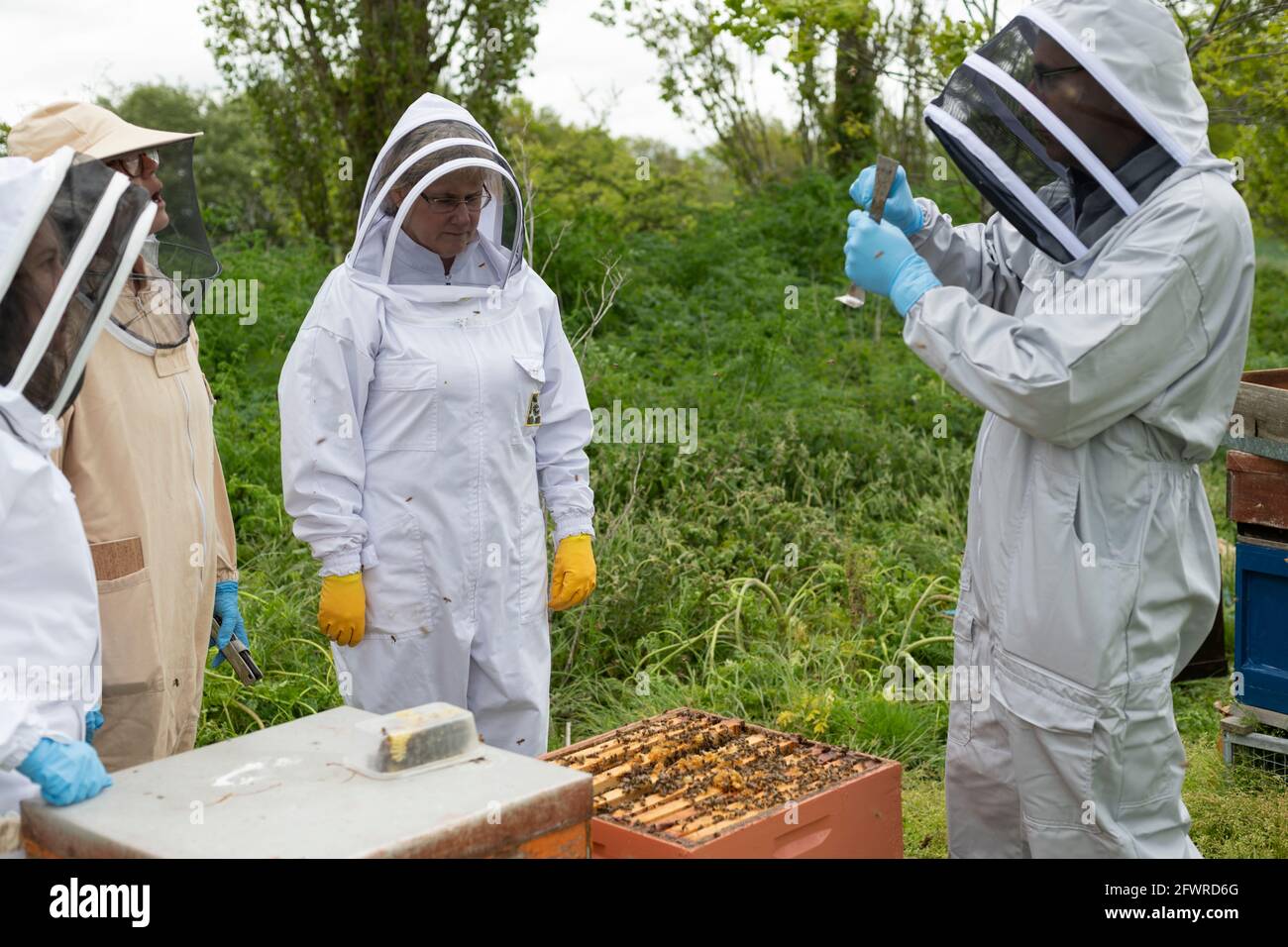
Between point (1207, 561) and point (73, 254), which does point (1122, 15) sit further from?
point (73, 254)

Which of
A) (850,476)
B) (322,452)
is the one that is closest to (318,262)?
(850,476)

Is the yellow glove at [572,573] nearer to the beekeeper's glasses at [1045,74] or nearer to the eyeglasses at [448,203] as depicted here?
the eyeglasses at [448,203]

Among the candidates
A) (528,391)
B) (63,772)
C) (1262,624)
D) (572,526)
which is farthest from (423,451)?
(1262,624)

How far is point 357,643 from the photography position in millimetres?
2939

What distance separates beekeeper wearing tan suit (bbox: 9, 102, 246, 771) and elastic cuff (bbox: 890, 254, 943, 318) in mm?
1585

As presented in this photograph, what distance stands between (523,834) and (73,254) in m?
1.13

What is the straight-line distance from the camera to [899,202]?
9.47 feet

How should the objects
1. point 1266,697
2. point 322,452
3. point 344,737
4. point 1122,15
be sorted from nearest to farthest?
point 344,737
point 1122,15
point 322,452
point 1266,697

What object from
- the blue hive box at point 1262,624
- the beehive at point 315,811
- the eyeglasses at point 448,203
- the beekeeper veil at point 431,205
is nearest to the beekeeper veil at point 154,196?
the beekeeper veil at point 431,205

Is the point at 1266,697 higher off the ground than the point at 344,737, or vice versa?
the point at 344,737

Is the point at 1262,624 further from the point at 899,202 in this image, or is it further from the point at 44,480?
the point at 44,480

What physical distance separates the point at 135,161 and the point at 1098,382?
2.12m

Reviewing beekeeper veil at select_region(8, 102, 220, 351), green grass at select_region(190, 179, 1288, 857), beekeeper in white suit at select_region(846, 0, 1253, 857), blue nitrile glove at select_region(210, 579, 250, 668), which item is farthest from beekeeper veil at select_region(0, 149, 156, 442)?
green grass at select_region(190, 179, 1288, 857)
